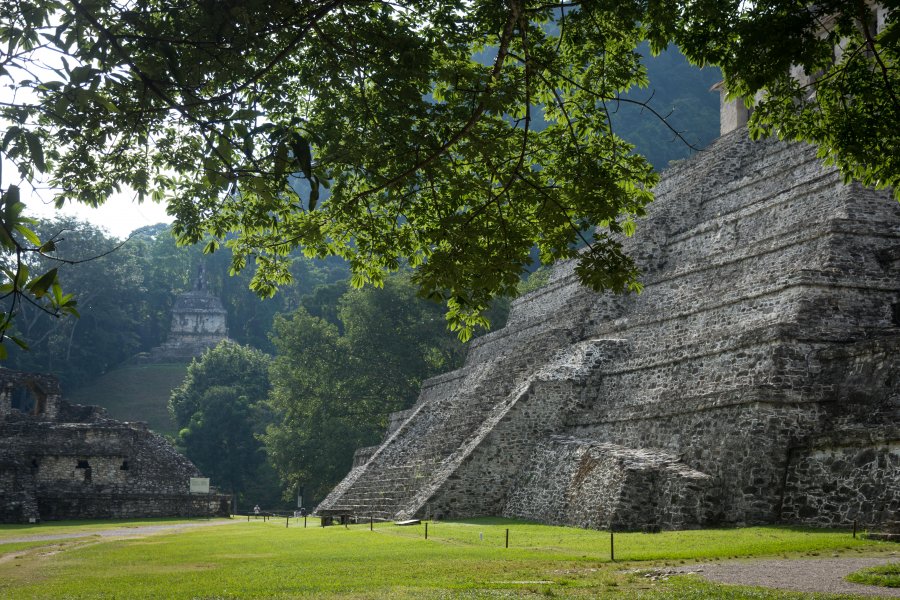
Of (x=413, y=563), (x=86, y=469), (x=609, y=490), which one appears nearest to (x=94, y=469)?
(x=86, y=469)

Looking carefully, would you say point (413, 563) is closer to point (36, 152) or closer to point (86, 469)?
point (36, 152)

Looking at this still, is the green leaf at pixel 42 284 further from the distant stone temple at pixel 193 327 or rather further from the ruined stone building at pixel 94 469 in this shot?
the distant stone temple at pixel 193 327

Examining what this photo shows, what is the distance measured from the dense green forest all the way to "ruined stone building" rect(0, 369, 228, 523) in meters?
6.55

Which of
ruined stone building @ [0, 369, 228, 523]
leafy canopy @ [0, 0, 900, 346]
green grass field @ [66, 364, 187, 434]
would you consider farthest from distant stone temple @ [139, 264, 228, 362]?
leafy canopy @ [0, 0, 900, 346]

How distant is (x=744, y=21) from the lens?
26.9 feet

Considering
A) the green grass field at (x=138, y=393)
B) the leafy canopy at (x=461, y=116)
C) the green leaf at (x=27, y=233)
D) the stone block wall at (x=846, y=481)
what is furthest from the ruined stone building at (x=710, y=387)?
the green grass field at (x=138, y=393)

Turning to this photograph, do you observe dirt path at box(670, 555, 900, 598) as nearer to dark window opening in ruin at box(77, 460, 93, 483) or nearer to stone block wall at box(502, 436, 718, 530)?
stone block wall at box(502, 436, 718, 530)

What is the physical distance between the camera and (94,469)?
101ft

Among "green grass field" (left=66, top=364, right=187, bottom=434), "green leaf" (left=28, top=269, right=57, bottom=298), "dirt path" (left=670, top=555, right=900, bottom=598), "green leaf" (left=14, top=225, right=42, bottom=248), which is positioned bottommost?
"dirt path" (left=670, top=555, right=900, bottom=598)

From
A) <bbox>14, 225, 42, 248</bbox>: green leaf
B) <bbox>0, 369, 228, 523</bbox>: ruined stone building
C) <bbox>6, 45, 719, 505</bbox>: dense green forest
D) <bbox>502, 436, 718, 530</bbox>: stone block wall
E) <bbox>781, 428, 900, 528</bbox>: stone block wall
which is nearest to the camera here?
<bbox>14, 225, 42, 248</bbox>: green leaf

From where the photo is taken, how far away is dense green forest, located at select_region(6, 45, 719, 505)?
39.2 meters

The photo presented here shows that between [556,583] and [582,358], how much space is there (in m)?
11.1

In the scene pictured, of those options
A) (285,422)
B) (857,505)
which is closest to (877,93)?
(857,505)

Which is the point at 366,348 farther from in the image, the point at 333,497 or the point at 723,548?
the point at 723,548
